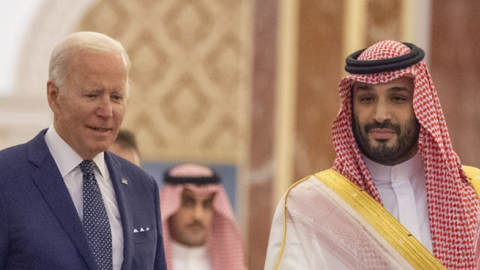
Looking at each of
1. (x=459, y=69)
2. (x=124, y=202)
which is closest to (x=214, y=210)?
(x=124, y=202)

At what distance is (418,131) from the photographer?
98.7 inches

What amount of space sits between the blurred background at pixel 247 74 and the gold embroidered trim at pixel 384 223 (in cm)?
333

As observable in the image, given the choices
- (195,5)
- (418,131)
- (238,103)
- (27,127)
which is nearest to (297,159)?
(238,103)

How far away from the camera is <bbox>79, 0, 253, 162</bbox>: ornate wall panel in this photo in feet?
20.2

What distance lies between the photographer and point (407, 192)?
2477 mm

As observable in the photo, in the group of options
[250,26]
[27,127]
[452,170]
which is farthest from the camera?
[250,26]

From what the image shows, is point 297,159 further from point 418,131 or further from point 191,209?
point 418,131

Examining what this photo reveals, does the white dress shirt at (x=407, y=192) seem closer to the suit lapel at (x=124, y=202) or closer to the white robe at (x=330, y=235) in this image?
the white robe at (x=330, y=235)

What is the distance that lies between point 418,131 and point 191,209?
2019 millimetres

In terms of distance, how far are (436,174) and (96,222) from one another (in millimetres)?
1385

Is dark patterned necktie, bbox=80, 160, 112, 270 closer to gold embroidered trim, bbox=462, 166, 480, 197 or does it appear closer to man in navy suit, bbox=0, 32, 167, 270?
man in navy suit, bbox=0, 32, 167, 270

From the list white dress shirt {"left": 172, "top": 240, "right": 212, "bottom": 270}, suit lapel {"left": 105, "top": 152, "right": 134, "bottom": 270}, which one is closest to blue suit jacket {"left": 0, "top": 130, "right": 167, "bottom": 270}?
suit lapel {"left": 105, "top": 152, "right": 134, "bottom": 270}

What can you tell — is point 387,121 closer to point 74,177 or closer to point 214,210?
point 74,177

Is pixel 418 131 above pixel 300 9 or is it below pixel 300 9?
below
